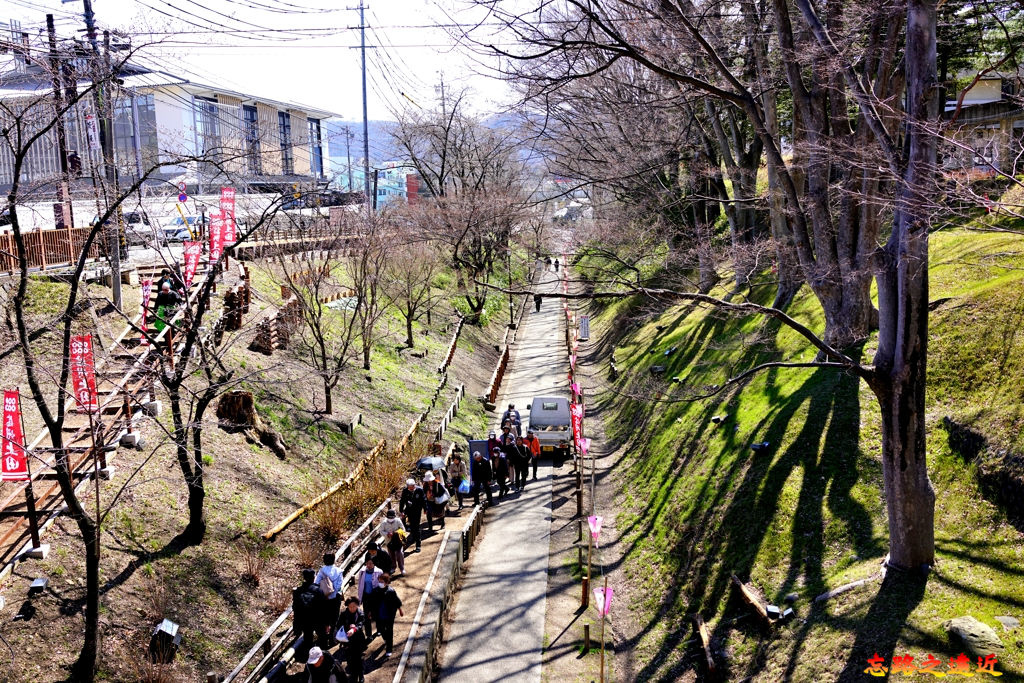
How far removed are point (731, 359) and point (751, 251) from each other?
6.96 meters

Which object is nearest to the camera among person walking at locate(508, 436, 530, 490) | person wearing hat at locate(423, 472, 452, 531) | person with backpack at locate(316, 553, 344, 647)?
person with backpack at locate(316, 553, 344, 647)

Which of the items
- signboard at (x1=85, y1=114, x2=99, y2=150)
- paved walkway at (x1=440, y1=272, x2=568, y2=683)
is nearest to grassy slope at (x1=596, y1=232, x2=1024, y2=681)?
paved walkway at (x1=440, y1=272, x2=568, y2=683)

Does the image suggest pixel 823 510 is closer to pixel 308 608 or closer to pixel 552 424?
pixel 308 608

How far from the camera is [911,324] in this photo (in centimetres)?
940

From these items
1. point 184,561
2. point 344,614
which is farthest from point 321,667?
point 184,561

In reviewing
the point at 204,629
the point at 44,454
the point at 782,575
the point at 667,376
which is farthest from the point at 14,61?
the point at 667,376

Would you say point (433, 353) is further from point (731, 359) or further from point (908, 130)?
point (908, 130)

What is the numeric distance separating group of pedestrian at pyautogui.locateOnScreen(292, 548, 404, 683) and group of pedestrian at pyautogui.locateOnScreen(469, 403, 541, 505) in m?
6.86

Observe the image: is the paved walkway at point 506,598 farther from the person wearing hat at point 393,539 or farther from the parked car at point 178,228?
the parked car at point 178,228

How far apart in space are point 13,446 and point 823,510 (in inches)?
476

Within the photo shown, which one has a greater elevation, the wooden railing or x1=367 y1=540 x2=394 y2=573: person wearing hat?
the wooden railing

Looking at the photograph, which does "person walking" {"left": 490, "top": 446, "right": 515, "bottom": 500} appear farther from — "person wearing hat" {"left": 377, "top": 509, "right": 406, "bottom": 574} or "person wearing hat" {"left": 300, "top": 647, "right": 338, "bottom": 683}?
"person wearing hat" {"left": 300, "top": 647, "right": 338, "bottom": 683}

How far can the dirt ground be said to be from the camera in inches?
422

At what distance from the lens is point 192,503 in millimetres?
13703
